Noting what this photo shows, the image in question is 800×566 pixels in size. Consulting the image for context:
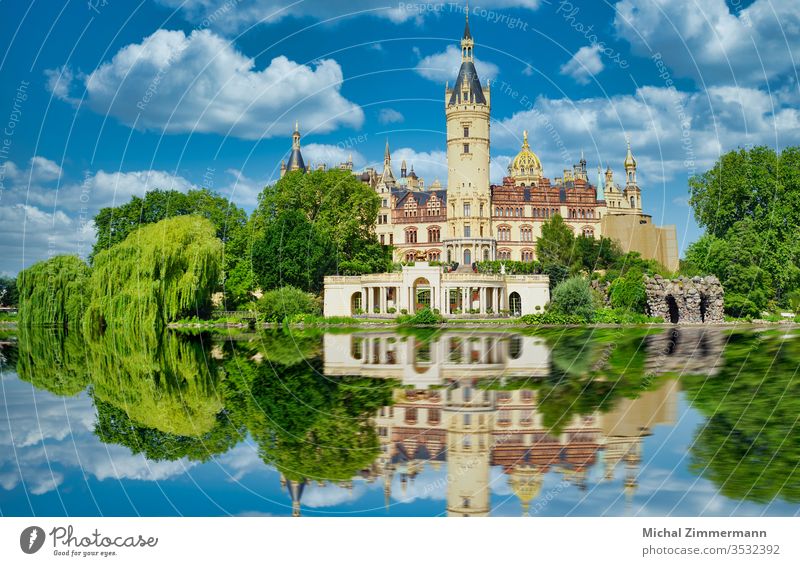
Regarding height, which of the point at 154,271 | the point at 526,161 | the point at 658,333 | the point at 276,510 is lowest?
the point at 276,510

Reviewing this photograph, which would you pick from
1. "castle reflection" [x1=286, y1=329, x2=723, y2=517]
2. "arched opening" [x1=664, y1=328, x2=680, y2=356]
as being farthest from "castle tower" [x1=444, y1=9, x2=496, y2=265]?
"castle reflection" [x1=286, y1=329, x2=723, y2=517]

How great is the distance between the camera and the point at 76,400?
56.3 ft

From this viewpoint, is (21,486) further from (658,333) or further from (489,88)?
(489,88)

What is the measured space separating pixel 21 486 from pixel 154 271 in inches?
978

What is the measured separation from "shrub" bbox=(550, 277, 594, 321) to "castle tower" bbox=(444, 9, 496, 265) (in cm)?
2380

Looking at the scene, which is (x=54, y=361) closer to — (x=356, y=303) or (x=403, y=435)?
(x=403, y=435)

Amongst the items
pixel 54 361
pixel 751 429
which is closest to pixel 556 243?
pixel 54 361

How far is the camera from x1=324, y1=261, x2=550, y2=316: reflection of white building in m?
47.7

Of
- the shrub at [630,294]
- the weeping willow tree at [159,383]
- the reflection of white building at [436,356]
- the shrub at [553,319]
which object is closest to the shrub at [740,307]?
the shrub at [630,294]

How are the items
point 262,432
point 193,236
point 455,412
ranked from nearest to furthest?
1. point 262,432
2. point 455,412
3. point 193,236

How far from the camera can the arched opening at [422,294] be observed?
48375 millimetres

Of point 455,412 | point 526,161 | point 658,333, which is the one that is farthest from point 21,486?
point 526,161

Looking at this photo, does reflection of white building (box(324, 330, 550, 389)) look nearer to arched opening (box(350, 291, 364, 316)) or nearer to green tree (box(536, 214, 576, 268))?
arched opening (box(350, 291, 364, 316))

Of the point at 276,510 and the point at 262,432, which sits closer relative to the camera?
the point at 276,510
